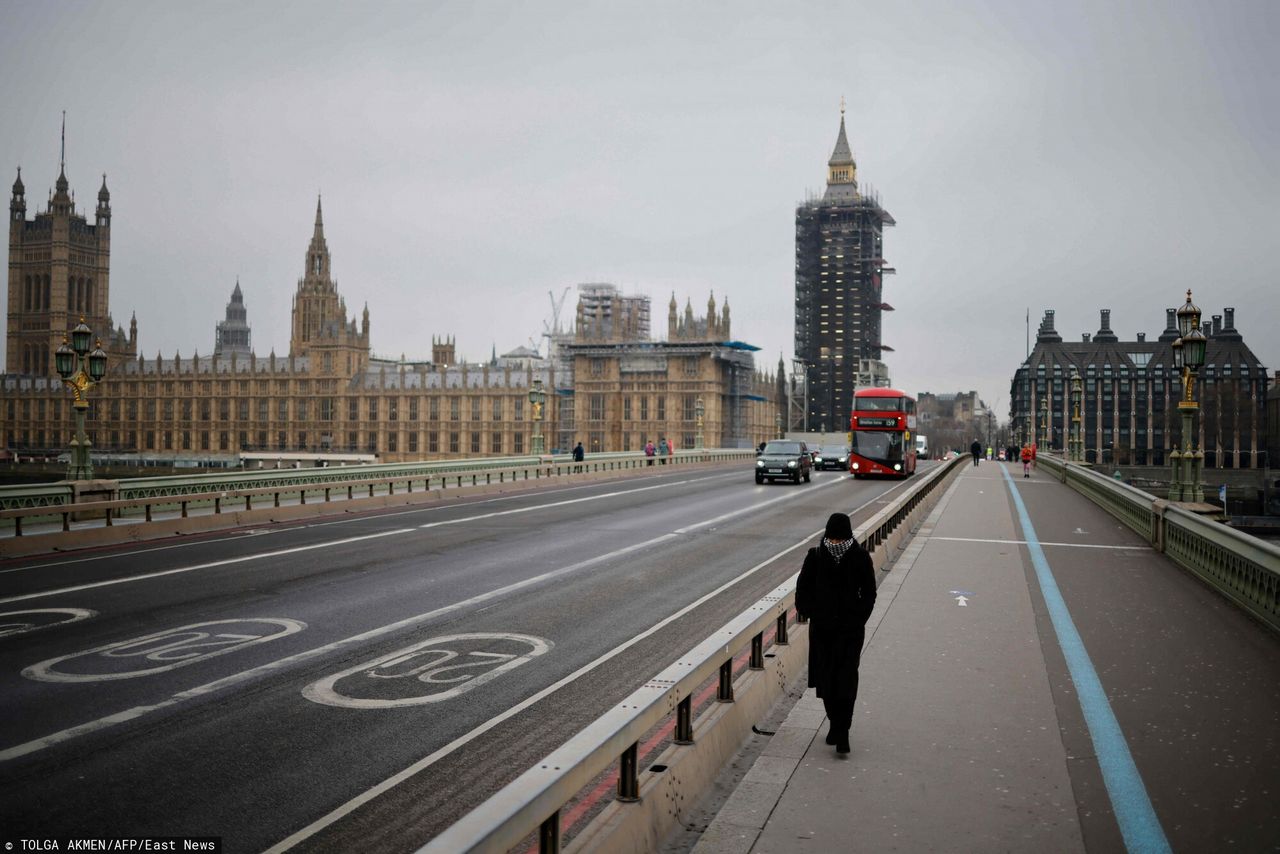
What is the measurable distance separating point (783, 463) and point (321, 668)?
113 feet

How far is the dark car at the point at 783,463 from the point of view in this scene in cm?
4247

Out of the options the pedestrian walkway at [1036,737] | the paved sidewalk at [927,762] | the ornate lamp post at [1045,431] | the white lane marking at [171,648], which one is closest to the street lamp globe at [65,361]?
the white lane marking at [171,648]

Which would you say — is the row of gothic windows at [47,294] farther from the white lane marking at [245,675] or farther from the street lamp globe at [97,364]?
the white lane marking at [245,675]

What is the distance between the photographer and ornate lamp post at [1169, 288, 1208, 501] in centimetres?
2059

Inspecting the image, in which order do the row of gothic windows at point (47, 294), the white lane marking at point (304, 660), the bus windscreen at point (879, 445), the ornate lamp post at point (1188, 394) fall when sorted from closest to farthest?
the white lane marking at point (304, 660), the ornate lamp post at point (1188, 394), the bus windscreen at point (879, 445), the row of gothic windows at point (47, 294)

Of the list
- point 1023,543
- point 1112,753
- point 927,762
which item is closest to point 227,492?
point 1023,543

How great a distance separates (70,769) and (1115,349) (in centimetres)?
19269

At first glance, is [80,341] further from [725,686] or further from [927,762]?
[927,762]

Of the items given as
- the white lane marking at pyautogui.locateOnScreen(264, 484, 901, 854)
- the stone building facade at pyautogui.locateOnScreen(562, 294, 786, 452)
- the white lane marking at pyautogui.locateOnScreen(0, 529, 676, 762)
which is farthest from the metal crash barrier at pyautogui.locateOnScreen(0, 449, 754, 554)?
the stone building facade at pyautogui.locateOnScreen(562, 294, 786, 452)

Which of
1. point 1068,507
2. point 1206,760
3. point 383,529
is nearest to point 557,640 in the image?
point 1206,760

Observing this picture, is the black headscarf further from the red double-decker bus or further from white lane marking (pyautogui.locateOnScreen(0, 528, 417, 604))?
the red double-decker bus

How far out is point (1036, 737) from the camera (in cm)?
715

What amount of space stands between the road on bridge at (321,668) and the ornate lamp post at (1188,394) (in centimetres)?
854

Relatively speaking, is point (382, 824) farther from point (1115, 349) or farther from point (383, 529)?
point (1115, 349)
